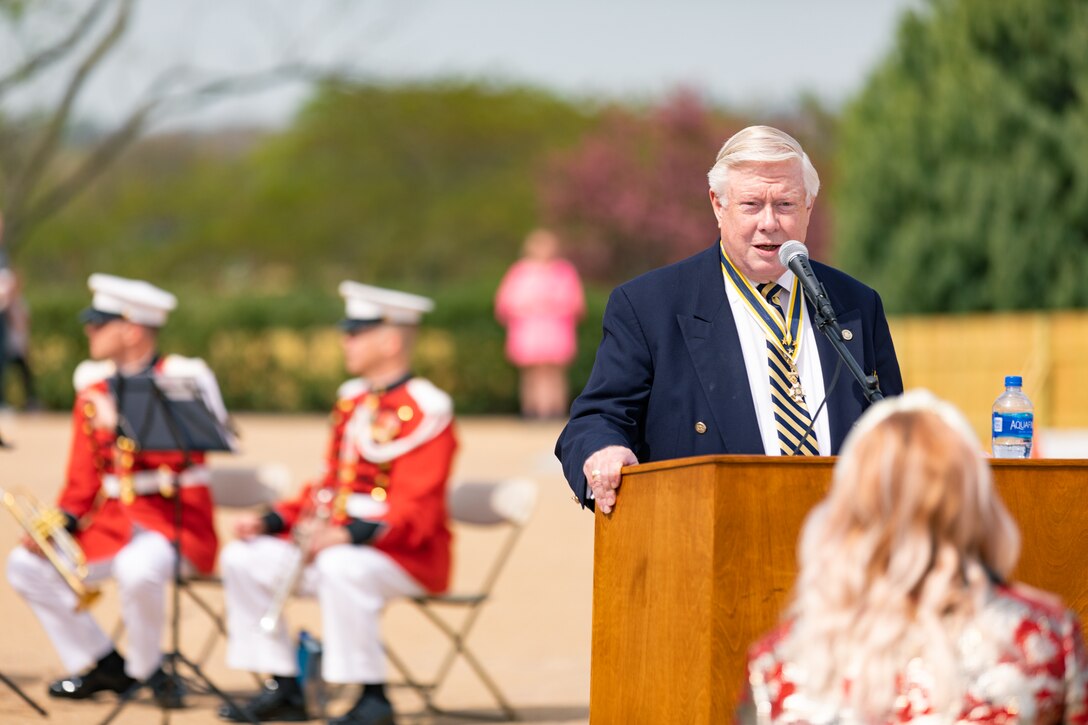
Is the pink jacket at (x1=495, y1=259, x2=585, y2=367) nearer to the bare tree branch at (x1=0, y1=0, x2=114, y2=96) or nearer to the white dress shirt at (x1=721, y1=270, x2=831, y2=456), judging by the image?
the bare tree branch at (x1=0, y1=0, x2=114, y2=96)

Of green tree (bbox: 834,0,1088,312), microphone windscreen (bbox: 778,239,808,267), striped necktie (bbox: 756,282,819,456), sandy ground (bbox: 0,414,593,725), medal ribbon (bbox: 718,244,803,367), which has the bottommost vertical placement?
sandy ground (bbox: 0,414,593,725)

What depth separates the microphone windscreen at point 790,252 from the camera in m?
4.27

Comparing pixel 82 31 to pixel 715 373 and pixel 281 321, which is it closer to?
pixel 281 321

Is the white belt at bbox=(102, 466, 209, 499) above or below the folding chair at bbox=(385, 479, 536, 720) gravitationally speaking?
above

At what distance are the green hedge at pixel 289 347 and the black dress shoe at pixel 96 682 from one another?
13254mm

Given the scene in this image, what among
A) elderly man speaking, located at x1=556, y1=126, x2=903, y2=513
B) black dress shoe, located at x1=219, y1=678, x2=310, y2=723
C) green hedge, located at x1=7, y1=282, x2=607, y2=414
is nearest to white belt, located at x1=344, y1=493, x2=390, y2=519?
black dress shoe, located at x1=219, y1=678, x2=310, y2=723

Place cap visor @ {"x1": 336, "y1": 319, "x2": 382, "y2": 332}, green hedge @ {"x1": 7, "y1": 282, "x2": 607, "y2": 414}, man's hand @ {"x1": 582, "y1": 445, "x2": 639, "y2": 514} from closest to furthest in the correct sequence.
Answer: man's hand @ {"x1": 582, "y1": 445, "x2": 639, "y2": 514}, cap visor @ {"x1": 336, "y1": 319, "x2": 382, "y2": 332}, green hedge @ {"x1": 7, "y1": 282, "x2": 607, "y2": 414}

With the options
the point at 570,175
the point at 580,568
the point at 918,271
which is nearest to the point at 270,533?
the point at 580,568

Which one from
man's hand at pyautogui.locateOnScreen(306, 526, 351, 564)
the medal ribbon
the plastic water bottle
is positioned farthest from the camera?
man's hand at pyautogui.locateOnScreen(306, 526, 351, 564)

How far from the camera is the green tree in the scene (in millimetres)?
19844

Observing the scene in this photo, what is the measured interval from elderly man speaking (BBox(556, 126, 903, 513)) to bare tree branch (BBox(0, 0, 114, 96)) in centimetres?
2346

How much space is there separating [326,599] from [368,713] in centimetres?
46

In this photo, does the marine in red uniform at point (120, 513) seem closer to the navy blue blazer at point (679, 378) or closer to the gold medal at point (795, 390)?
the navy blue blazer at point (679, 378)

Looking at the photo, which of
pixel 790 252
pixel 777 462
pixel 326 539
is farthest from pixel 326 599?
pixel 777 462
